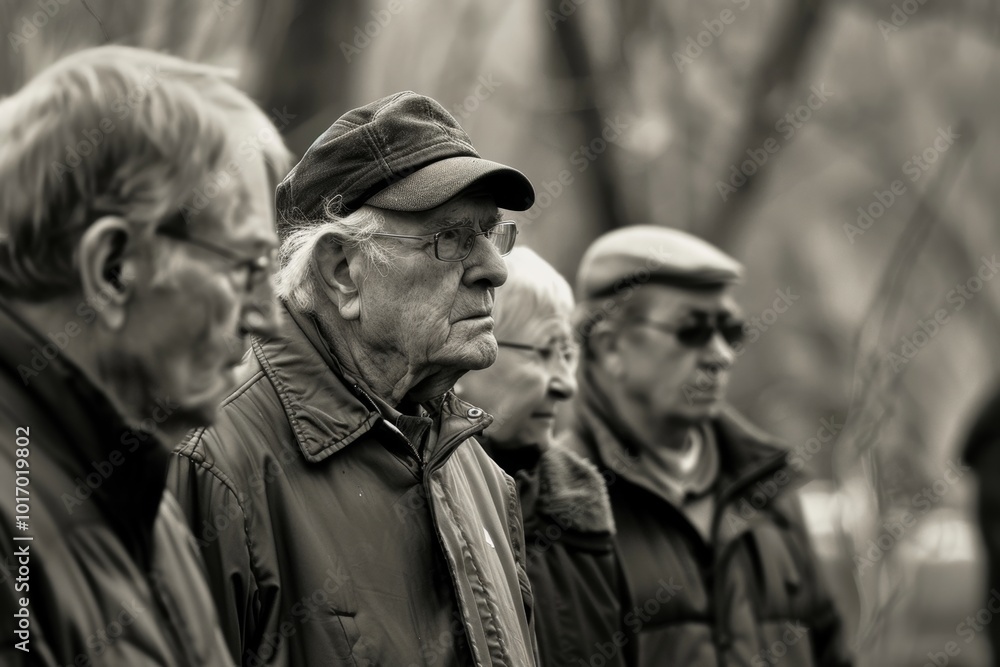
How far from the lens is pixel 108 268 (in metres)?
1.82

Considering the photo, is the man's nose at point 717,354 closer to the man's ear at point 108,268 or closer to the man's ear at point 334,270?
the man's ear at point 334,270

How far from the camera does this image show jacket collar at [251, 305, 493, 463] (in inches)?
111

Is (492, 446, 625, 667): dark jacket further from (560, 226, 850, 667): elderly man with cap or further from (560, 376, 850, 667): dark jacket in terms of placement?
(560, 226, 850, 667): elderly man with cap

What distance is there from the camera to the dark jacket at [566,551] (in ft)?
13.8

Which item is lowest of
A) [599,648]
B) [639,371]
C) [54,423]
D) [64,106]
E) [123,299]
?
[599,648]

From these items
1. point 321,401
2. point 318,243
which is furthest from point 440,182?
point 321,401

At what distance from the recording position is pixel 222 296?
1926 mm

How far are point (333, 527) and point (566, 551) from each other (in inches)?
67.1

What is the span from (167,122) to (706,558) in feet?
11.7

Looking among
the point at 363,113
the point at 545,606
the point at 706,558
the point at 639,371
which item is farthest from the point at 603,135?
the point at 363,113

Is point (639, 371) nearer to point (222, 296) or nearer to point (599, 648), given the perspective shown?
point (599, 648)

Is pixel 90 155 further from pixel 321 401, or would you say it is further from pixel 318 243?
pixel 318 243

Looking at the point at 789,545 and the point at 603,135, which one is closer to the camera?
the point at 789,545

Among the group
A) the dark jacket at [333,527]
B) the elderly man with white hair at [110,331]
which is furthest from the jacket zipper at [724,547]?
the elderly man with white hair at [110,331]
